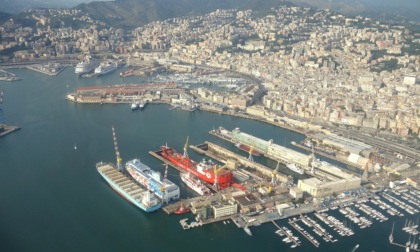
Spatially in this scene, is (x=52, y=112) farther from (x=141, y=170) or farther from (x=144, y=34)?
(x=144, y=34)

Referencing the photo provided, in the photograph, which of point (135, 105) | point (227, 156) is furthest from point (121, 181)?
point (135, 105)

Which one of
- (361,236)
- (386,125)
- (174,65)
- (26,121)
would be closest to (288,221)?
(361,236)

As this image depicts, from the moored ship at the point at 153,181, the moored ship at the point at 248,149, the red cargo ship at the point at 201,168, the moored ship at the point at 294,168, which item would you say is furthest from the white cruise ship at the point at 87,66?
the moored ship at the point at 294,168

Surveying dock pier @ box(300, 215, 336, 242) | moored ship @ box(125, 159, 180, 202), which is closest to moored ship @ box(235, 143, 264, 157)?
moored ship @ box(125, 159, 180, 202)

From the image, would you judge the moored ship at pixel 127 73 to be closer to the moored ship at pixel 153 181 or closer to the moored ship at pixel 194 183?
the moored ship at pixel 153 181

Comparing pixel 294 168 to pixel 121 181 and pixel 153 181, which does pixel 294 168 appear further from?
pixel 121 181

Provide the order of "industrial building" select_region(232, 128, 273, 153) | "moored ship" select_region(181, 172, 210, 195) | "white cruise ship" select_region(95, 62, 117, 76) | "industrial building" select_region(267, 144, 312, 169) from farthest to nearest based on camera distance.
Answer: "white cruise ship" select_region(95, 62, 117, 76) → "industrial building" select_region(232, 128, 273, 153) → "industrial building" select_region(267, 144, 312, 169) → "moored ship" select_region(181, 172, 210, 195)

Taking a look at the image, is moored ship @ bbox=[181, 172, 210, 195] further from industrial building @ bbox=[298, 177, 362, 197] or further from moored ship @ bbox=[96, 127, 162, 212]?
industrial building @ bbox=[298, 177, 362, 197]
